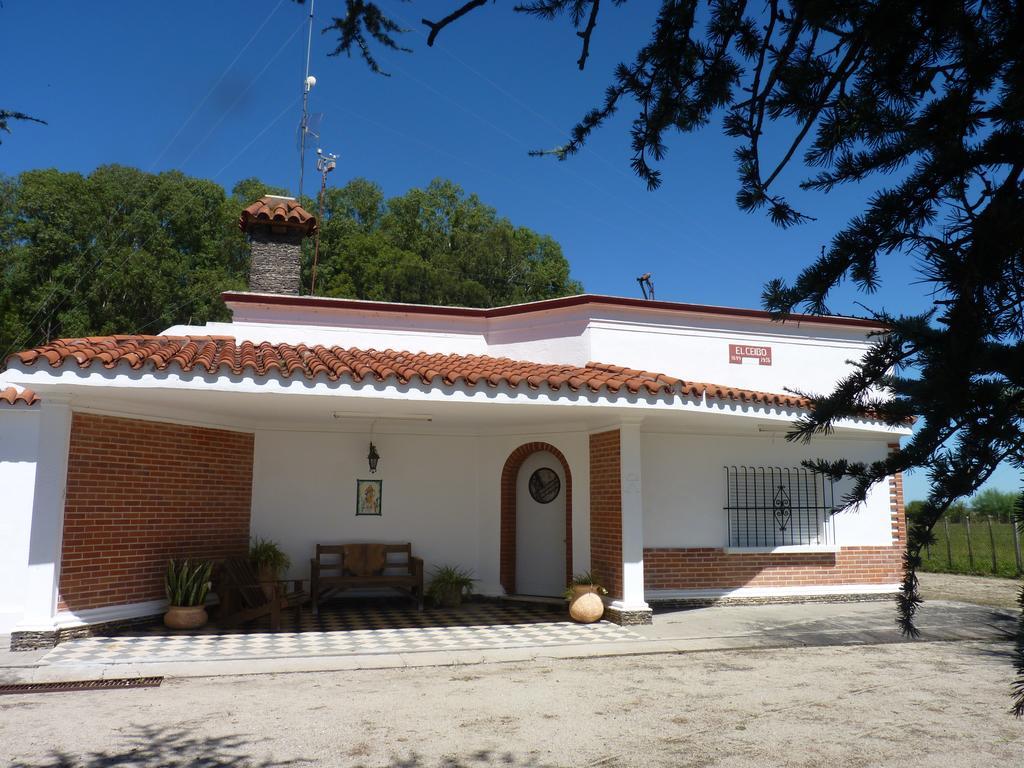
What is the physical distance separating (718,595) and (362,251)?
80.2 feet

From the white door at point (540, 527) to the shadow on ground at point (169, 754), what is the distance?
264 inches

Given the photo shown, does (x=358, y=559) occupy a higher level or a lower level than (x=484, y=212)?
lower

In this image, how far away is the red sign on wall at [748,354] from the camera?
1184 centimetres

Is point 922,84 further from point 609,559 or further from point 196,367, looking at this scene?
point 609,559

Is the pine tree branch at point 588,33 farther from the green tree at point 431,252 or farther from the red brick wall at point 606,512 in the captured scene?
the green tree at point 431,252

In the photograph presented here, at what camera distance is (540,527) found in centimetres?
1139

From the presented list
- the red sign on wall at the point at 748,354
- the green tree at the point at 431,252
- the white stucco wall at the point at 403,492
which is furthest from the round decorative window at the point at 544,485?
the green tree at the point at 431,252

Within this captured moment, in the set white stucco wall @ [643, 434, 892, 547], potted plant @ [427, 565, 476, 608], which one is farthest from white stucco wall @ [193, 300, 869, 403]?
potted plant @ [427, 565, 476, 608]

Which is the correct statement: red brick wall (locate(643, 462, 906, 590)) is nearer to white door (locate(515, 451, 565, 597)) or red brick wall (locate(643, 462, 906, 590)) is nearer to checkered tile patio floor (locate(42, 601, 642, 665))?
white door (locate(515, 451, 565, 597))

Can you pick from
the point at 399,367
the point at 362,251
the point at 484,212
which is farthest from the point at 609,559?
the point at 484,212

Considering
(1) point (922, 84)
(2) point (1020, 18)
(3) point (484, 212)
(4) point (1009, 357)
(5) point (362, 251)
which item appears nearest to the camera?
(4) point (1009, 357)

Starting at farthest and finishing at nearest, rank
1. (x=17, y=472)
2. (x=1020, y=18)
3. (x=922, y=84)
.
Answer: (x=17, y=472), (x=922, y=84), (x=1020, y=18)

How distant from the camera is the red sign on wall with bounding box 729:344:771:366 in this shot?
11.8 metres

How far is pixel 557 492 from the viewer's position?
11.2 metres
